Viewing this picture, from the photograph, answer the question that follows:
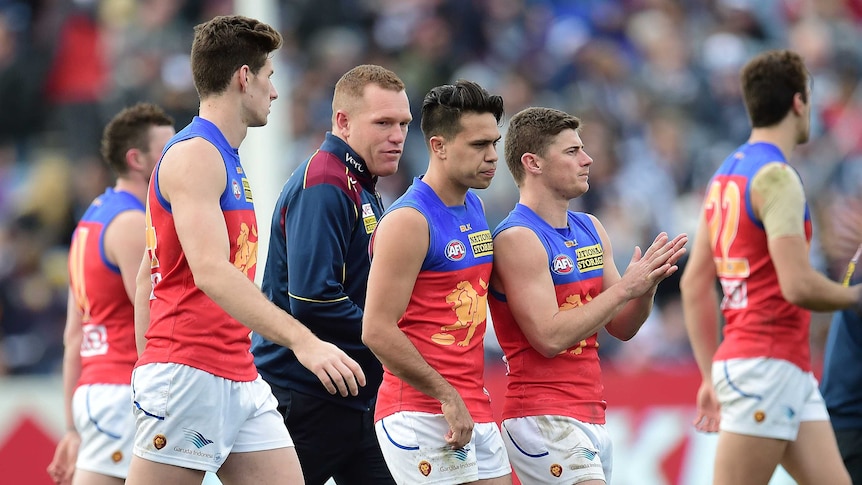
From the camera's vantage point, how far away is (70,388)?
24.3ft

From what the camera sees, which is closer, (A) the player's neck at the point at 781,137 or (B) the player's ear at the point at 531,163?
(B) the player's ear at the point at 531,163

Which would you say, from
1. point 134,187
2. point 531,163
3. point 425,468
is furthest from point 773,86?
point 134,187

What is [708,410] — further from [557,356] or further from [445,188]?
[445,188]

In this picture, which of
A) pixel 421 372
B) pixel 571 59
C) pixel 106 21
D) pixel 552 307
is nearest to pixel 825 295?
pixel 552 307

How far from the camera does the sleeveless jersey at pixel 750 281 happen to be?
6.84m

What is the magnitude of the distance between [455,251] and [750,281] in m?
2.14

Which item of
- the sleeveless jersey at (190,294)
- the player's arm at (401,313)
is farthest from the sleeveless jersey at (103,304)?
the player's arm at (401,313)

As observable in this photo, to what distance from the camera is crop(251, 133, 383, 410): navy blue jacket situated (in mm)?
6094

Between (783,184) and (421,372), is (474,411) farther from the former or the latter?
(783,184)

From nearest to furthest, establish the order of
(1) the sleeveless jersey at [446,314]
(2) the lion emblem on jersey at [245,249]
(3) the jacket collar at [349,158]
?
1. (2) the lion emblem on jersey at [245,249]
2. (1) the sleeveless jersey at [446,314]
3. (3) the jacket collar at [349,158]

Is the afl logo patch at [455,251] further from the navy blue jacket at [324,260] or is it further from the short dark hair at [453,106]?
the navy blue jacket at [324,260]

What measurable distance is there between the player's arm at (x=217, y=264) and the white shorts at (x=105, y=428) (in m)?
2.29

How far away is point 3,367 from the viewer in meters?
13.5

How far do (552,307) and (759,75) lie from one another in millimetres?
2391
